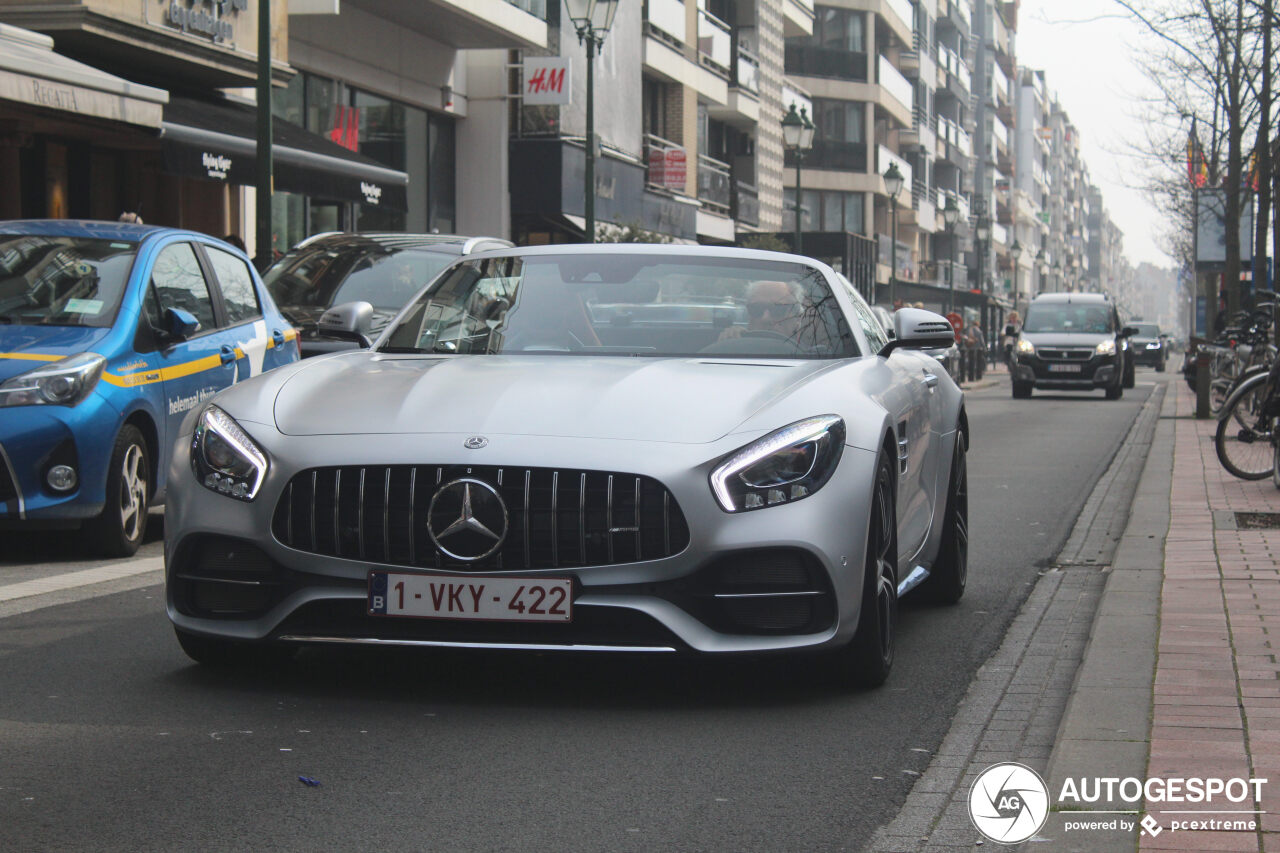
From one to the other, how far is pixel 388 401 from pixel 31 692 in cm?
133

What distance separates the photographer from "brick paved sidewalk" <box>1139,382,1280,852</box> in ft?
13.6

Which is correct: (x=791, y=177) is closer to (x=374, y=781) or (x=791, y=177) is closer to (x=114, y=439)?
(x=114, y=439)

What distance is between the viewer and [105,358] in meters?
8.74

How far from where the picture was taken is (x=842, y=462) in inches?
208

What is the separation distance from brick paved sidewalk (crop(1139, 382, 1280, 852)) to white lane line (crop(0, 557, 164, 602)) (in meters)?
4.40

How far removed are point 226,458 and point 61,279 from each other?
4.37 m

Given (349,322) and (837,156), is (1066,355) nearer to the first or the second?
(349,322)

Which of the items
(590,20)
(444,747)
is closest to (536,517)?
(444,747)

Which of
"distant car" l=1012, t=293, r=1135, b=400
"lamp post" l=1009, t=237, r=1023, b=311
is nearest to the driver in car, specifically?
"distant car" l=1012, t=293, r=1135, b=400

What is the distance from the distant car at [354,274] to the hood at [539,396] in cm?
822

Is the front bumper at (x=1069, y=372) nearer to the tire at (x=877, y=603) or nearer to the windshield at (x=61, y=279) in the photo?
the windshield at (x=61, y=279)

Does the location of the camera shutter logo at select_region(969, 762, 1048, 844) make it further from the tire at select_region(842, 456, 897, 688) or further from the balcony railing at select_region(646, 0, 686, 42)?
the balcony railing at select_region(646, 0, 686, 42)

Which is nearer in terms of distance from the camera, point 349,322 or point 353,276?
point 349,322

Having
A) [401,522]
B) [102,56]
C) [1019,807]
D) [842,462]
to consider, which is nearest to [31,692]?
[401,522]
